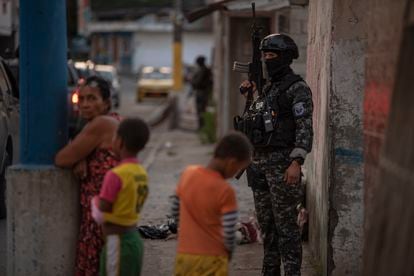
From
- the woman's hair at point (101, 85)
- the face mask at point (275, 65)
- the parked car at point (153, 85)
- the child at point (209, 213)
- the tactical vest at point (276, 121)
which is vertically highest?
the face mask at point (275, 65)

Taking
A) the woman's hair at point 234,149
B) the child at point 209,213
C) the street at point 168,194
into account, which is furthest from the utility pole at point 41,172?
the street at point 168,194

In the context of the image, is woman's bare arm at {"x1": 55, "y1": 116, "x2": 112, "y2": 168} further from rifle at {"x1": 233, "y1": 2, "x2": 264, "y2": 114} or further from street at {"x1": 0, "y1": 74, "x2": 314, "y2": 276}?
street at {"x1": 0, "y1": 74, "x2": 314, "y2": 276}

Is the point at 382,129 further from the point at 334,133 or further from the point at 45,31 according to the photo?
the point at 45,31

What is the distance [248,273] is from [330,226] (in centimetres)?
93

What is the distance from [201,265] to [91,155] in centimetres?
100

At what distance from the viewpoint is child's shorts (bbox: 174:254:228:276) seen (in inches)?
198

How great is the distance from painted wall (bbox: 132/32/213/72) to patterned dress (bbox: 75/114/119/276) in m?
66.6

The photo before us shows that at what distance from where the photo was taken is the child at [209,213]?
493cm

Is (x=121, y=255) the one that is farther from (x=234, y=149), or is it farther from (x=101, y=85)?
(x=101, y=85)

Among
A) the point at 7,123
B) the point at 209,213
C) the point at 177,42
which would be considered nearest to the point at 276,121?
the point at 209,213

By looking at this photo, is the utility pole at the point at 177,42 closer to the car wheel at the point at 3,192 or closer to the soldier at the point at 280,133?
the car wheel at the point at 3,192

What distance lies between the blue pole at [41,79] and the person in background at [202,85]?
16097mm

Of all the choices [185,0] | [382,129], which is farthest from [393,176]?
[185,0]

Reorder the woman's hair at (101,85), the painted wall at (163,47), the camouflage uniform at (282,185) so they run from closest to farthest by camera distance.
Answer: the woman's hair at (101,85)
the camouflage uniform at (282,185)
the painted wall at (163,47)
